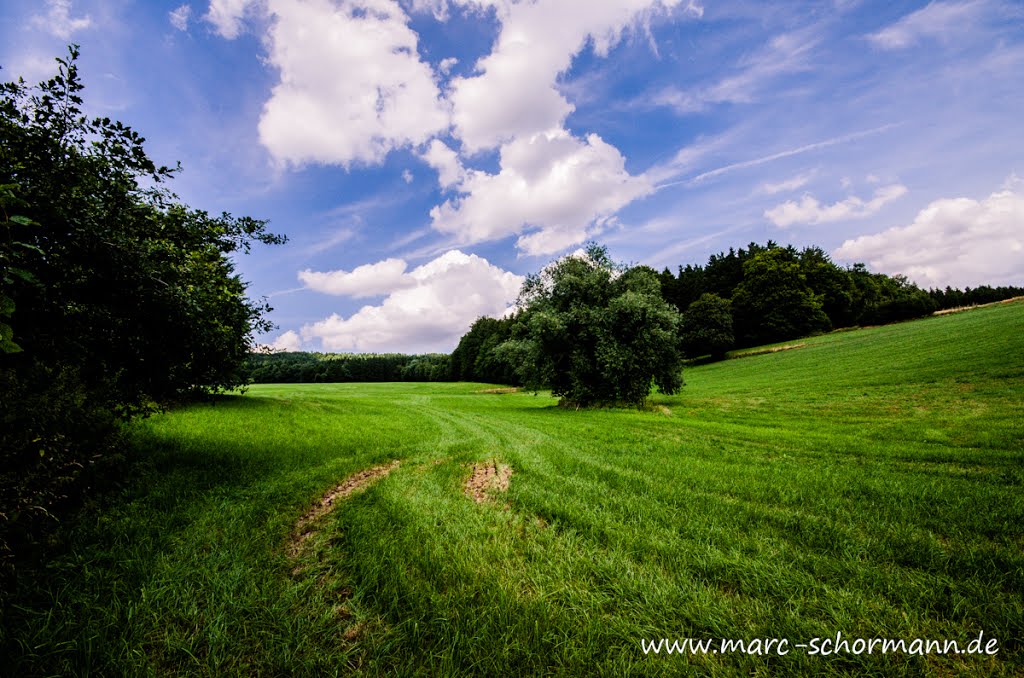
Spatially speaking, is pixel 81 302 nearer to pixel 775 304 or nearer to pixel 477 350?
pixel 775 304

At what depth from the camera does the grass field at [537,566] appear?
285 cm

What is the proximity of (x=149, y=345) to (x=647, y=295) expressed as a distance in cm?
2322

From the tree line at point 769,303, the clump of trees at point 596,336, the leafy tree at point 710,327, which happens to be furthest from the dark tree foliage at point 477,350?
the clump of trees at point 596,336

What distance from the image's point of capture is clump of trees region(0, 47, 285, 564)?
176 inches

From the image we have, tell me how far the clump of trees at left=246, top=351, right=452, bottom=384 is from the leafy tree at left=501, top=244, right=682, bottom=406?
64.1 metres

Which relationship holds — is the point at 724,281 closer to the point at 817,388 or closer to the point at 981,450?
the point at 817,388

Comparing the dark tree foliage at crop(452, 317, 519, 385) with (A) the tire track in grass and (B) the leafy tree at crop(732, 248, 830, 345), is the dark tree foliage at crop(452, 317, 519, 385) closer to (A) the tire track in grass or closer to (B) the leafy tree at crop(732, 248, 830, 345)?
(B) the leafy tree at crop(732, 248, 830, 345)

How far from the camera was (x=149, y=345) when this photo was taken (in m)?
6.96

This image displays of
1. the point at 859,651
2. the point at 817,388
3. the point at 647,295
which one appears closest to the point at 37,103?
the point at 859,651

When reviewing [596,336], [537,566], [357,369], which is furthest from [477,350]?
[537,566]

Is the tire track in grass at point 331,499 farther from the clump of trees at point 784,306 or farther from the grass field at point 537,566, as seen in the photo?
the clump of trees at point 784,306

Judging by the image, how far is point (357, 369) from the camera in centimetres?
9788

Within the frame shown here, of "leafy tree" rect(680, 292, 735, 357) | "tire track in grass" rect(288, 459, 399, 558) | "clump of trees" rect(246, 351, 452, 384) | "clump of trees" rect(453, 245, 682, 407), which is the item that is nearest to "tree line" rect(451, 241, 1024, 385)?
"leafy tree" rect(680, 292, 735, 357)

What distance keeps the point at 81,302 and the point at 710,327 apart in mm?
58872
